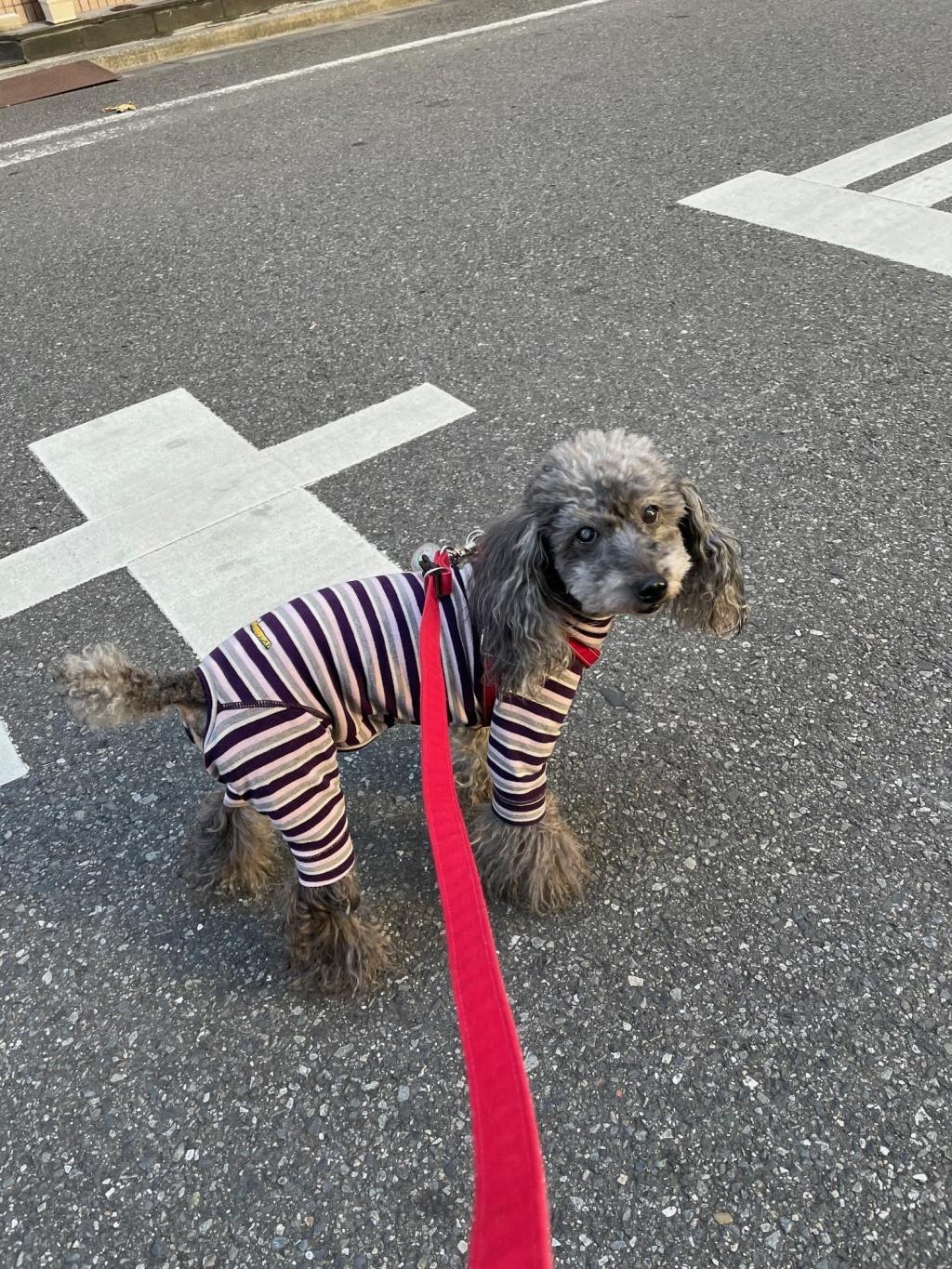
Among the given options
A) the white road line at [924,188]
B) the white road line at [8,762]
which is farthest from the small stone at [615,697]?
the white road line at [924,188]

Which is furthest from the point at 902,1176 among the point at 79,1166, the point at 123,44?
the point at 123,44

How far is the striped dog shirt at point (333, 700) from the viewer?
2113mm

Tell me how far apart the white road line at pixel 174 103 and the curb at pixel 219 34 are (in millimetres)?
1683

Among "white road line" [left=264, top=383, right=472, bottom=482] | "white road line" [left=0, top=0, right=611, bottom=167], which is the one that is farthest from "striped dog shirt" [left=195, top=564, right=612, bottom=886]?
"white road line" [left=0, top=0, right=611, bottom=167]

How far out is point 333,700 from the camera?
2199mm

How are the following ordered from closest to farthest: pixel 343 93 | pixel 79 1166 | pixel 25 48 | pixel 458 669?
pixel 79 1166, pixel 458 669, pixel 343 93, pixel 25 48

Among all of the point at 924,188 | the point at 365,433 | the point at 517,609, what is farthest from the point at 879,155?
the point at 517,609

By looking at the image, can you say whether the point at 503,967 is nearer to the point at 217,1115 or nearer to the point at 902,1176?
the point at 217,1115

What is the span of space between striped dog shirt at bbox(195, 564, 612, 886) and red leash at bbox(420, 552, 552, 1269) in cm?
56

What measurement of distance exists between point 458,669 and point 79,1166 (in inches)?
50.1

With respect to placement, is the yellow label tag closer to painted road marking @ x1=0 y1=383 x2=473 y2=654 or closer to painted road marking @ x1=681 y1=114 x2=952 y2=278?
painted road marking @ x1=0 y1=383 x2=473 y2=654

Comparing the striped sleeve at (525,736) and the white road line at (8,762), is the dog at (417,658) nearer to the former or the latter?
the striped sleeve at (525,736)

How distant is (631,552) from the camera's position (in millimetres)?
2123

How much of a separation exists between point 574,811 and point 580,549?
0.90 metres
